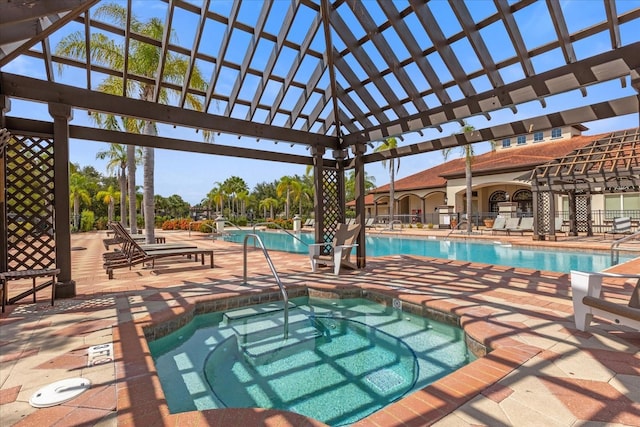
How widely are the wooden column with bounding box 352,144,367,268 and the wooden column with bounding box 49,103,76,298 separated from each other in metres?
5.68

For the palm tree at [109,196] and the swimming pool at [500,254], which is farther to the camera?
the palm tree at [109,196]

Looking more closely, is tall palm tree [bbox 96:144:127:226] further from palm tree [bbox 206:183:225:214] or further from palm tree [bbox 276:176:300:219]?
palm tree [bbox 206:183:225:214]

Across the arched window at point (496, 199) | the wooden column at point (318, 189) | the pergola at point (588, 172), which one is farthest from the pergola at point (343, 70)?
the arched window at point (496, 199)

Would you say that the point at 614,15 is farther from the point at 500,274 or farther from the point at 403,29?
the point at 500,274

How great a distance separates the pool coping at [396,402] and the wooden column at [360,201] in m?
3.02

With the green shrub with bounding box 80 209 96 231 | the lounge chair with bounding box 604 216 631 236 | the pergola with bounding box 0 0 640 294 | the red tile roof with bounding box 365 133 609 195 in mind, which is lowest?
the lounge chair with bounding box 604 216 631 236

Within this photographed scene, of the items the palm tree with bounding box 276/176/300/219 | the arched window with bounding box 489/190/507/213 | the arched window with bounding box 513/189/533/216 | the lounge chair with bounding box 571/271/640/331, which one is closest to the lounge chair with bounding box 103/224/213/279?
the lounge chair with bounding box 571/271/640/331

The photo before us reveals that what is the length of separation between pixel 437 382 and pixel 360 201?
5853mm

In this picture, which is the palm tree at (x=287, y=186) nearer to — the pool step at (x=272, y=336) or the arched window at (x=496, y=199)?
the arched window at (x=496, y=199)

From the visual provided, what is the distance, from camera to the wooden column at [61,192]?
517 centimetres

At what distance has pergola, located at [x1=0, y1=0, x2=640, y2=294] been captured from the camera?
15.1 feet

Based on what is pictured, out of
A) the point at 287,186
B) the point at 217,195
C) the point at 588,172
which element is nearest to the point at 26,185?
the point at 588,172

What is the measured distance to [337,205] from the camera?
29.9 feet

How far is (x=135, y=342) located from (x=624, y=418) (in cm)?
402
